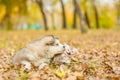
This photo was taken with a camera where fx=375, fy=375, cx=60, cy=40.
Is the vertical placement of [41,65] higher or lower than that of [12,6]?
lower

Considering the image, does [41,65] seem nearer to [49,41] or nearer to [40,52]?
[40,52]

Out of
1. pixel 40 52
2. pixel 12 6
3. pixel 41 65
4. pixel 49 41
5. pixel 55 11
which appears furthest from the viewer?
pixel 55 11

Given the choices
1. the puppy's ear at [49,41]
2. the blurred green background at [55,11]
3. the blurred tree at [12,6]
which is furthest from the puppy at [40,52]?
the blurred tree at [12,6]

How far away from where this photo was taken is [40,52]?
7742 millimetres

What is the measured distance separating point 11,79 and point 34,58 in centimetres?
112

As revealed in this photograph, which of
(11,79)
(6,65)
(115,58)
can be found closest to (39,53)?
(6,65)

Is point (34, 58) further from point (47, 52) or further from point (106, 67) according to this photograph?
point (106, 67)

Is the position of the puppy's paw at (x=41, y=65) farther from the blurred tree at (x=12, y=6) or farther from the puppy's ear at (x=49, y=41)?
the blurred tree at (x=12, y=6)

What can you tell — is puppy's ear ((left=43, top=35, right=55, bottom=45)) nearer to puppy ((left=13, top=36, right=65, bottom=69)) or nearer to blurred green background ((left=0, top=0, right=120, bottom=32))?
puppy ((left=13, top=36, right=65, bottom=69))

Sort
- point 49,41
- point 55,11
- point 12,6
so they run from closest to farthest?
point 49,41
point 12,6
point 55,11

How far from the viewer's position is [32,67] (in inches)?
293

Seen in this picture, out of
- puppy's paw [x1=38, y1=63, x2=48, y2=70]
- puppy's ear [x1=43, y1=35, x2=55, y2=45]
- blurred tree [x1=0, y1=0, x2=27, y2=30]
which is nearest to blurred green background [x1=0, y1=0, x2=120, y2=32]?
blurred tree [x1=0, y1=0, x2=27, y2=30]

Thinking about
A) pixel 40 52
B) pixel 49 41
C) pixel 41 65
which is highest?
pixel 49 41

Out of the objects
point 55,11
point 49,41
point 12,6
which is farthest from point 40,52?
point 55,11
